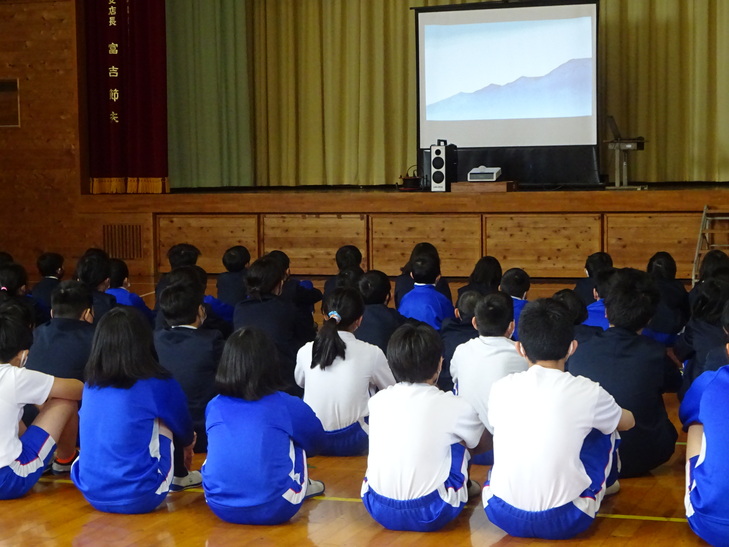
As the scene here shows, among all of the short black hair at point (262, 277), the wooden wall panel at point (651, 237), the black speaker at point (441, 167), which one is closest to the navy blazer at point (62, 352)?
the short black hair at point (262, 277)

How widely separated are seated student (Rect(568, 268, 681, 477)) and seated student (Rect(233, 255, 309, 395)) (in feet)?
4.82

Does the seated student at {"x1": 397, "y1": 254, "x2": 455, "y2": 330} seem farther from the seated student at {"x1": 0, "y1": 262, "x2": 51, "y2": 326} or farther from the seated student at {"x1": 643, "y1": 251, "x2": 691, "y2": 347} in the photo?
the seated student at {"x1": 0, "y1": 262, "x2": 51, "y2": 326}

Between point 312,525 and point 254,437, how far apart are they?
14.6 inches

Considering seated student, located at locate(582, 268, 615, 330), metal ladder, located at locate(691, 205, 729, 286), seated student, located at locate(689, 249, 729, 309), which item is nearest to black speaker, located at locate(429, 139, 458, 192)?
metal ladder, located at locate(691, 205, 729, 286)

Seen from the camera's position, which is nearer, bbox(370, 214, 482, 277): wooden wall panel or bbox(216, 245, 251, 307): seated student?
bbox(216, 245, 251, 307): seated student

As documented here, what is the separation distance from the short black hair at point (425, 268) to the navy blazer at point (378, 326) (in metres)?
0.70

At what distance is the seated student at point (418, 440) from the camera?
293 cm

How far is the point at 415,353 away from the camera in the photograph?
2934 mm

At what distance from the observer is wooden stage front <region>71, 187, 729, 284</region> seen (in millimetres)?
8539

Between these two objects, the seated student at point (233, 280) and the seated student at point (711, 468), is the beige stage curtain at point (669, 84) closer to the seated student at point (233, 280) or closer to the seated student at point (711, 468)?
the seated student at point (233, 280)

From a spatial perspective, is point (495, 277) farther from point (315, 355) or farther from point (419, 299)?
point (315, 355)

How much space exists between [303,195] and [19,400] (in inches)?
243

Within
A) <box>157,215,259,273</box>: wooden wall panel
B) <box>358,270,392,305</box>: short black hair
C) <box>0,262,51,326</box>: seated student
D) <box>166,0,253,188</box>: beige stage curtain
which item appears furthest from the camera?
<box>166,0,253,188</box>: beige stage curtain

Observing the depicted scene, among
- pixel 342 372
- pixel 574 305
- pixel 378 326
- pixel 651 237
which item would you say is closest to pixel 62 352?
pixel 342 372
